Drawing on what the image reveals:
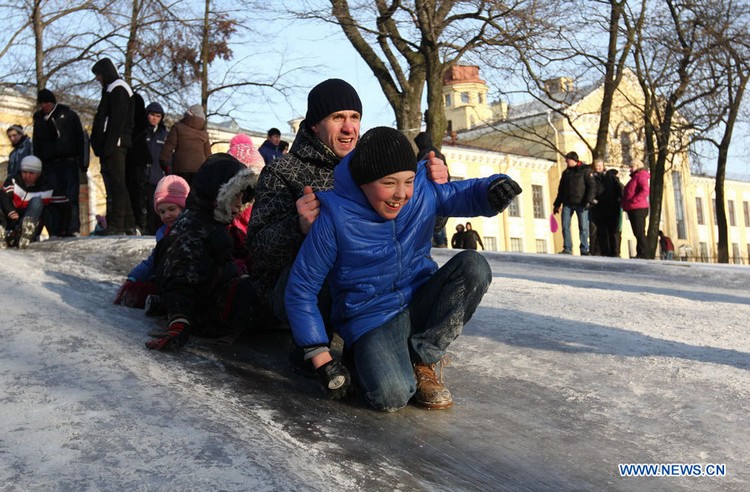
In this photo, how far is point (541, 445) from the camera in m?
2.72

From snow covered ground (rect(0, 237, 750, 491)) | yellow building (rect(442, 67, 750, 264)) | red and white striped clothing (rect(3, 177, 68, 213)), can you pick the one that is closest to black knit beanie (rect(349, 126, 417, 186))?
snow covered ground (rect(0, 237, 750, 491))

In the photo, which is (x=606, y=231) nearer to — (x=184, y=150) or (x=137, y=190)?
(x=184, y=150)

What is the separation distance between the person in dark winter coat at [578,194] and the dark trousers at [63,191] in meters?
6.87

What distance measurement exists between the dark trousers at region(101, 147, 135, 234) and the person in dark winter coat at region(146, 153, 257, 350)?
4826 mm

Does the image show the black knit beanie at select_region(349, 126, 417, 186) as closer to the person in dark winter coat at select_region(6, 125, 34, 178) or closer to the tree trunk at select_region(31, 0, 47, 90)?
the person in dark winter coat at select_region(6, 125, 34, 178)

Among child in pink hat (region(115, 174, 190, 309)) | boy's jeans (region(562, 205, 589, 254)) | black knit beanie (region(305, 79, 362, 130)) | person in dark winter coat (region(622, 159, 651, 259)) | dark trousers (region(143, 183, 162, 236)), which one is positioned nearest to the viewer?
black knit beanie (region(305, 79, 362, 130))

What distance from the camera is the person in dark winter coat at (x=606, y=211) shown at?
1226 centimetres

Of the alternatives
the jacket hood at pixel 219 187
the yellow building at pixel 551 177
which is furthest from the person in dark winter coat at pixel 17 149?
the yellow building at pixel 551 177

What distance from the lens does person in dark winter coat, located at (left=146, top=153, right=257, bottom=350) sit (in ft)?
12.6

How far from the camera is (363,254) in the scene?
303 cm

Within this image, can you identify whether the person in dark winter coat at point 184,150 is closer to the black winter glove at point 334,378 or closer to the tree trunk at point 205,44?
the black winter glove at point 334,378

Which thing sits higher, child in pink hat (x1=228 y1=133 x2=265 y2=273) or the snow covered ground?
child in pink hat (x1=228 y1=133 x2=265 y2=273)

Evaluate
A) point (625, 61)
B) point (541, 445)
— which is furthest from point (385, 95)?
point (541, 445)

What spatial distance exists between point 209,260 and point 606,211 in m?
9.88
